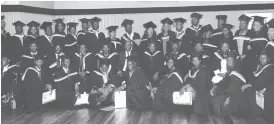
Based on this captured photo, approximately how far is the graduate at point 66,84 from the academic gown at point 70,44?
1048mm

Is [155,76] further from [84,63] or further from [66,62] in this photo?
[66,62]

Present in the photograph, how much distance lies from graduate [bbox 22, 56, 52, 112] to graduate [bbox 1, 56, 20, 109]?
13.1 inches

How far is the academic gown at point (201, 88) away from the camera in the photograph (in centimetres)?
545

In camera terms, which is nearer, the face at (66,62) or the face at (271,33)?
the face at (271,33)

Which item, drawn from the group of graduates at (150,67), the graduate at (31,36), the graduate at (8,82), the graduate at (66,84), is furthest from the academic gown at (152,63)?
the graduate at (8,82)

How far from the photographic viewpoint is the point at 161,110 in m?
5.73

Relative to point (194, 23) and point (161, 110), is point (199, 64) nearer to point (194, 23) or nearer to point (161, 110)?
point (161, 110)

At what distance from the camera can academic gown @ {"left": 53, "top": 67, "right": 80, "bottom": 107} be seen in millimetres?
5979

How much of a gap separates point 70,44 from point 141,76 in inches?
88.4

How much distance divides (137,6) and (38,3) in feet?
10.3

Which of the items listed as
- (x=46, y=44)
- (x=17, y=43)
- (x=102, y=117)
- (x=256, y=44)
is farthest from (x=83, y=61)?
(x=256, y=44)

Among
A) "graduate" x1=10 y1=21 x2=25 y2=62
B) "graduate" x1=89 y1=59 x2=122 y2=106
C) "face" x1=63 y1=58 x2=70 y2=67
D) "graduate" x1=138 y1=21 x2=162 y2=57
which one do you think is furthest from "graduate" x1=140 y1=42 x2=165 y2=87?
"graduate" x1=10 y1=21 x2=25 y2=62

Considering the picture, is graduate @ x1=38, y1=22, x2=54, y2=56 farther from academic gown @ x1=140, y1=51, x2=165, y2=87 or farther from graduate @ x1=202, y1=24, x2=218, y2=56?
graduate @ x1=202, y1=24, x2=218, y2=56

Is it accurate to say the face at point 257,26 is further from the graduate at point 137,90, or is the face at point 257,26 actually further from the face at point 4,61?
the face at point 4,61
